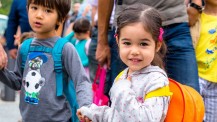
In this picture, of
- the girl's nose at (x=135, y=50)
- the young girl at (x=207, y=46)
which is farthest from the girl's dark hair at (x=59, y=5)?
the young girl at (x=207, y=46)

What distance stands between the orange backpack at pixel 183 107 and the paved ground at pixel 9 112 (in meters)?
5.15

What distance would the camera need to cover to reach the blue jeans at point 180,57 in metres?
3.78

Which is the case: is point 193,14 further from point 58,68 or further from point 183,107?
Answer: point 183,107

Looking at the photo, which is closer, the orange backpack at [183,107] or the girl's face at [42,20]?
the orange backpack at [183,107]

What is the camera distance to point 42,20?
3.81 meters

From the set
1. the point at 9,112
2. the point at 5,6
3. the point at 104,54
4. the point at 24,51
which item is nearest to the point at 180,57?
the point at 104,54

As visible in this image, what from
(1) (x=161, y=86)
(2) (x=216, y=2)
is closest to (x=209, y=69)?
(2) (x=216, y=2)

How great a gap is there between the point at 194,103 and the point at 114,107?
456 millimetres

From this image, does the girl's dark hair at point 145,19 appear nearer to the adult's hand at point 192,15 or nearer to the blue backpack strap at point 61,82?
the blue backpack strap at point 61,82

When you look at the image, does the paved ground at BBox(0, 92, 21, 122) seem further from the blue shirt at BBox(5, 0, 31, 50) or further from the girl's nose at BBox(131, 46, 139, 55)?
the girl's nose at BBox(131, 46, 139, 55)

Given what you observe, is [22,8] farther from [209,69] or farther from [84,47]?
[209,69]

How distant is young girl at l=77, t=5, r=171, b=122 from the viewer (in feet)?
9.45

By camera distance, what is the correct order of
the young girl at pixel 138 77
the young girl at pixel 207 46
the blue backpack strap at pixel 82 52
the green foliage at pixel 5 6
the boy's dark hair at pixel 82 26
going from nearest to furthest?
the young girl at pixel 138 77 → the young girl at pixel 207 46 → the blue backpack strap at pixel 82 52 → the boy's dark hair at pixel 82 26 → the green foliage at pixel 5 6

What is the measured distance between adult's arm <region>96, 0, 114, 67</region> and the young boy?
16.5 inches
